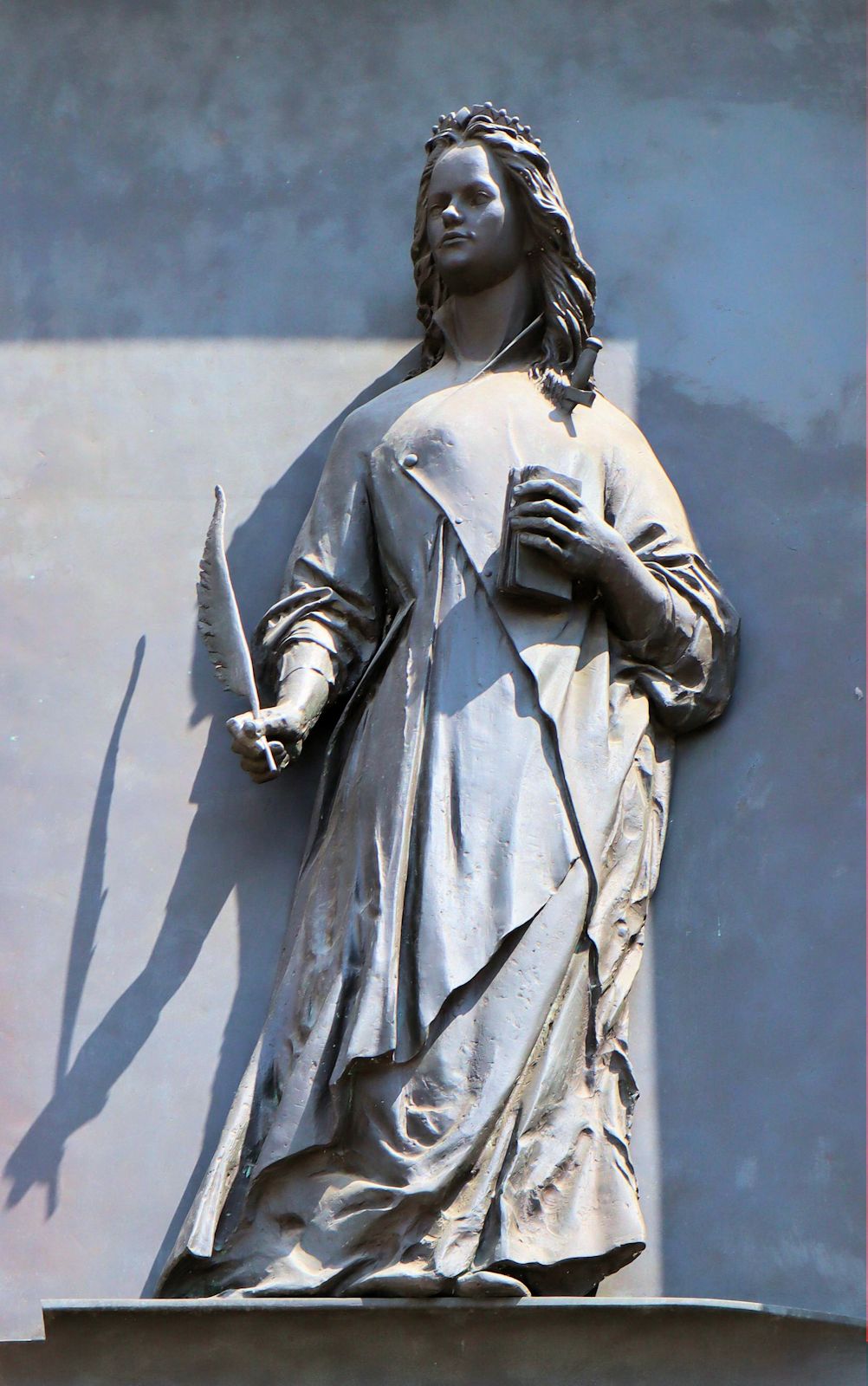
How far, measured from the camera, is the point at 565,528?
6918 mm

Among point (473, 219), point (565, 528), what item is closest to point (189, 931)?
point (565, 528)

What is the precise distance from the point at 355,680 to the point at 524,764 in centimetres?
62

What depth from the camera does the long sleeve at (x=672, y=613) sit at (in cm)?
716

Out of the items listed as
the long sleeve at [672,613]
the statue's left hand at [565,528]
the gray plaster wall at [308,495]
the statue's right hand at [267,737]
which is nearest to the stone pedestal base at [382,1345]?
the gray plaster wall at [308,495]

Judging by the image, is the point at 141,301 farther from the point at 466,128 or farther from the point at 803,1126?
the point at 803,1126

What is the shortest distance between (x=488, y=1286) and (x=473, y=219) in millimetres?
2919

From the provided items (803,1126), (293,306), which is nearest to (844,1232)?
(803,1126)

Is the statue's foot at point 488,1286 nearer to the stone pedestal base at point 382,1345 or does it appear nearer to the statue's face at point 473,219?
the stone pedestal base at point 382,1345

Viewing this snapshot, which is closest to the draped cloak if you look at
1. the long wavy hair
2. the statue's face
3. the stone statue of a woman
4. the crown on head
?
the stone statue of a woman

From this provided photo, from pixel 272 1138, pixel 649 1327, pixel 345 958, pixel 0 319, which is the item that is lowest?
pixel 649 1327

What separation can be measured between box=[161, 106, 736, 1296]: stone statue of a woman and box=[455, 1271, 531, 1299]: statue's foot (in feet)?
0.05

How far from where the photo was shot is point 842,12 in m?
8.39

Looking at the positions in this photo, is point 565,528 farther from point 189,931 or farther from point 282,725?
point 189,931

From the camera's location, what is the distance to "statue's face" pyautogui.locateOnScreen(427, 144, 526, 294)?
295 inches
